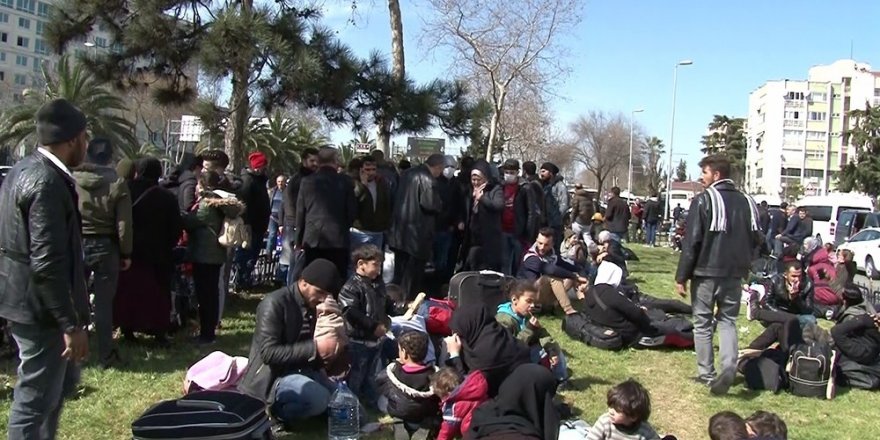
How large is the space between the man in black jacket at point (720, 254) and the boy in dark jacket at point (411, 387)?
2.41m

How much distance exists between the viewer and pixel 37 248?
344 cm

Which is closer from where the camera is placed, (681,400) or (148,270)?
(681,400)

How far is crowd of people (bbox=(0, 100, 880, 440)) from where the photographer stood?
3.59 metres

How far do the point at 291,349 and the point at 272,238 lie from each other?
5.98 meters

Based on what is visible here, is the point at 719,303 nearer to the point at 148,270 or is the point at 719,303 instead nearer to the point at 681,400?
the point at 681,400

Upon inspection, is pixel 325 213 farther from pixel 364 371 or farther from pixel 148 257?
pixel 364 371

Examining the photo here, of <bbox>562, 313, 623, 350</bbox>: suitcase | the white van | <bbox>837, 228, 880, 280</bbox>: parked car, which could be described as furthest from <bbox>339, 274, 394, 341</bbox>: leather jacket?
the white van

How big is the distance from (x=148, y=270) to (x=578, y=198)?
8224 millimetres

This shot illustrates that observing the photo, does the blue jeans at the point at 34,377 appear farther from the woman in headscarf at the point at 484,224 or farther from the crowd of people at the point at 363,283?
the woman in headscarf at the point at 484,224

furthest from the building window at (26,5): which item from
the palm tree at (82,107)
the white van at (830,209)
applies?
the white van at (830,209)

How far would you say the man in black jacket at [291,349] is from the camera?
4719 mm

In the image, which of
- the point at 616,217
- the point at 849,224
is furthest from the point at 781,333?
the point at 849,224

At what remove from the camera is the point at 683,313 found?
9.91 metres

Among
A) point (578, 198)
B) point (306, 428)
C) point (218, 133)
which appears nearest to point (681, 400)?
point (306, 428)
